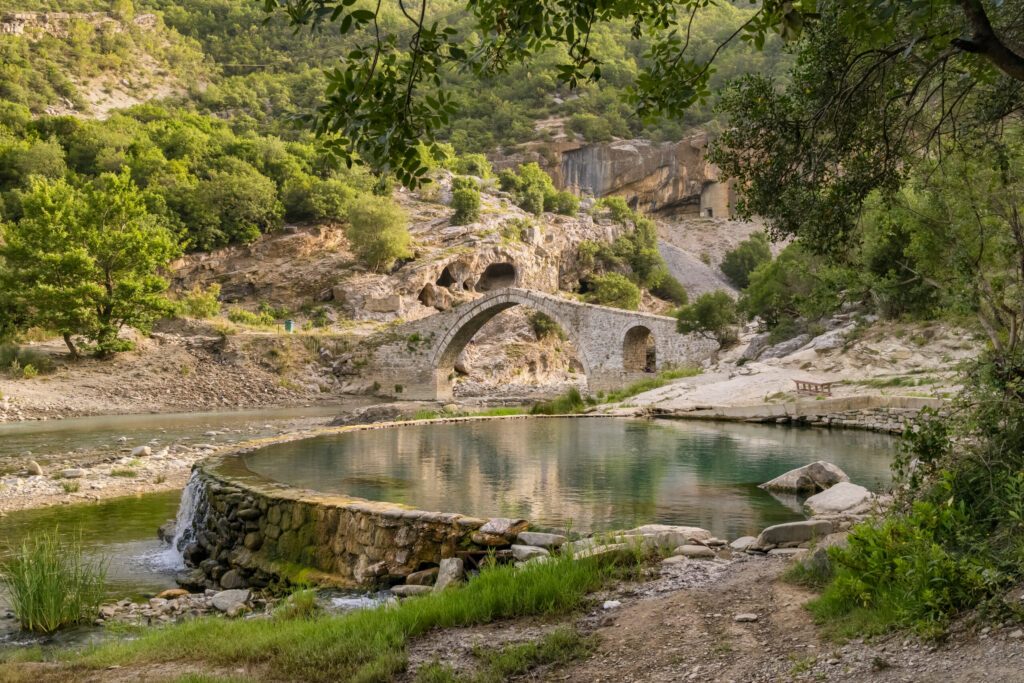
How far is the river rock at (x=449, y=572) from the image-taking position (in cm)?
531

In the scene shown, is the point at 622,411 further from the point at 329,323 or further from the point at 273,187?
the point at 273,187

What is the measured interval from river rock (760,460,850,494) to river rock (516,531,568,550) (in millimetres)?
4146

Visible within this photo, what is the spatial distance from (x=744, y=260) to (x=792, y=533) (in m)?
56.8

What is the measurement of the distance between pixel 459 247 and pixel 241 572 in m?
38.4

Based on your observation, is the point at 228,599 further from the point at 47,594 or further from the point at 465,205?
the point at 465,205

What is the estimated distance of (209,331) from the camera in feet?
107

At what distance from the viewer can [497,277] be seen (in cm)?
4847

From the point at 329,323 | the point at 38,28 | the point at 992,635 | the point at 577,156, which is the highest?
the point at 38,28

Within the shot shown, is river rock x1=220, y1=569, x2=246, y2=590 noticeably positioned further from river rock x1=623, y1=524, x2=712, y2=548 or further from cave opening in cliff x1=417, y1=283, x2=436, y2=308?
cave opening in cliff x1=417, y1=283, x2=436, y2=308

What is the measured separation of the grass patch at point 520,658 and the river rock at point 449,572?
1660 mm

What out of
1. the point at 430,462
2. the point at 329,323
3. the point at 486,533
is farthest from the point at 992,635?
the point at 329,323

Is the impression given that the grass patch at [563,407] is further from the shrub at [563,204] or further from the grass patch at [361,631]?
the shrub at [563,204]

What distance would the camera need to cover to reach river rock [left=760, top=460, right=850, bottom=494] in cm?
870

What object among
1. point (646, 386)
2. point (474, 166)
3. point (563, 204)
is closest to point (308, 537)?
point (646, 386)
